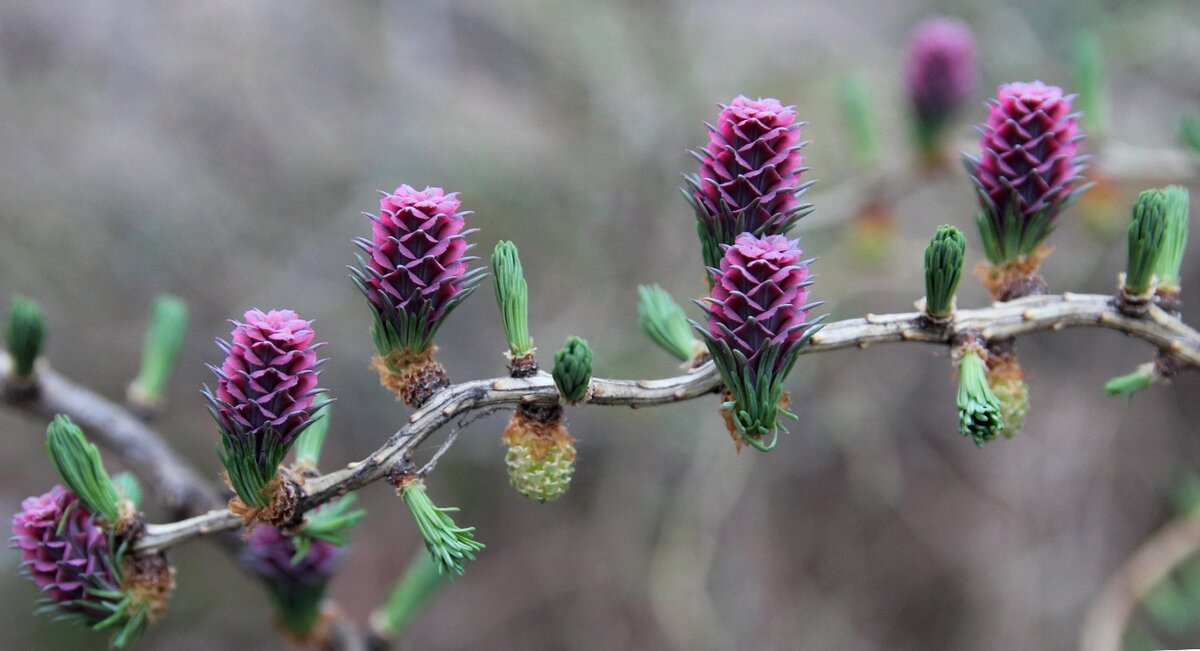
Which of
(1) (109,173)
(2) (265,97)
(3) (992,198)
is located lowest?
(3) (992,198)

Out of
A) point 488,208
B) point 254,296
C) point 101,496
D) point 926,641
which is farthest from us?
point 488,208

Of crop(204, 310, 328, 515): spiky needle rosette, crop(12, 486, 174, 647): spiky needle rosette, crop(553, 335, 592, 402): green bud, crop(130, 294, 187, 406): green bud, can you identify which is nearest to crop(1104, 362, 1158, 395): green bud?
crop(553, 335, 592, 402): green bud

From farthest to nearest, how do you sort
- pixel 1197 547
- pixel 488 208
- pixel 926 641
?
pixel 488 208 → pixel 926 641 → pixel 1197 547

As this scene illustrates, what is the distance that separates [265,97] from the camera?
2406 mm

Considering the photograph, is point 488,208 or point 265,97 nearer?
point 488,208

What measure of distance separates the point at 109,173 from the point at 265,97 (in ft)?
1.48

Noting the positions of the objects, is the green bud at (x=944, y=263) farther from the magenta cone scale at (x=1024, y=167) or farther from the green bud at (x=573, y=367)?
the green bud at (x=573, y=367)

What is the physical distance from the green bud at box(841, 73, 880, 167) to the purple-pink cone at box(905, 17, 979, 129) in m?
0.06

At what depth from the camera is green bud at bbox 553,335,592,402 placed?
0.48m

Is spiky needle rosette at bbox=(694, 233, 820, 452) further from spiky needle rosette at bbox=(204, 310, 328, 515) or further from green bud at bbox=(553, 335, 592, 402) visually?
spiky needle rosette at bbox=(204, 310, 328, 515)

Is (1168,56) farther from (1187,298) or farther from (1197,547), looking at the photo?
(1197,547)

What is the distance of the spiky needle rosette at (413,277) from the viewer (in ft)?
1.60

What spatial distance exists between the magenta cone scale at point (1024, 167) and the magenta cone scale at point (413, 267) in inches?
13.7

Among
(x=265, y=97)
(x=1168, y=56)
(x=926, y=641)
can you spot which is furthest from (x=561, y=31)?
(x=926, y=641)
